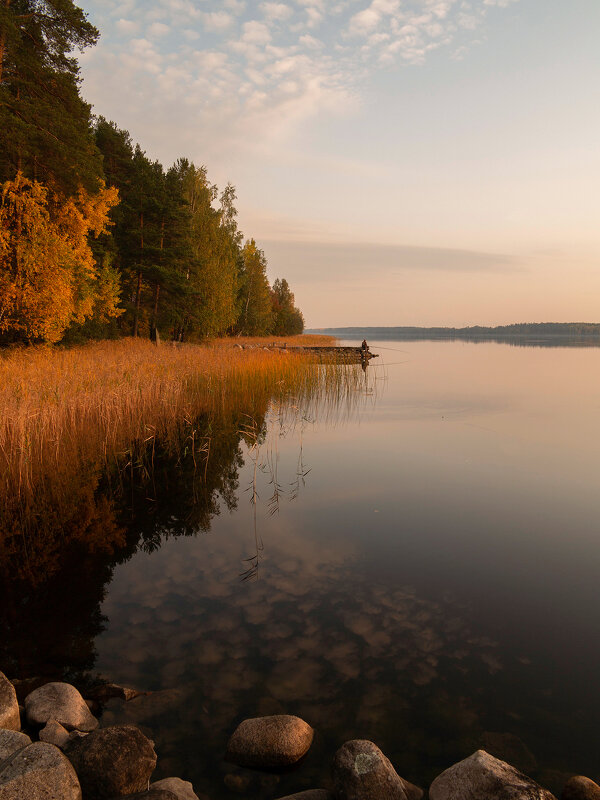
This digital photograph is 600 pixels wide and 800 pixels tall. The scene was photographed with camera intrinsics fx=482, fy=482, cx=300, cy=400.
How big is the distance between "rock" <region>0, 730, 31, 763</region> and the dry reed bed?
501 cm

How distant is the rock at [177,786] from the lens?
2.70 metres

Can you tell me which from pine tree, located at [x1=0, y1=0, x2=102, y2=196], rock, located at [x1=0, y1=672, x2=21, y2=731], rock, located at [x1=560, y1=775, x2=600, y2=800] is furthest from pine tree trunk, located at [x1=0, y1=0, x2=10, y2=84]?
rock, located at [x1=560, y1=775, x2=600, y2=800]

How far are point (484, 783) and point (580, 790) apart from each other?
59 centimetres

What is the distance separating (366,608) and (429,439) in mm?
8706

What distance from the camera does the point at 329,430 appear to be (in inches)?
540

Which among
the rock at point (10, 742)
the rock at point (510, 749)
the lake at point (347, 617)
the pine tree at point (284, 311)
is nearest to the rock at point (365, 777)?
the lake at point (347, 617)

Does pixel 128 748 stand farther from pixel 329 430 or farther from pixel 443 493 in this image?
pixel 329 430

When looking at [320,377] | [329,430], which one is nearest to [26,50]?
[320,377]

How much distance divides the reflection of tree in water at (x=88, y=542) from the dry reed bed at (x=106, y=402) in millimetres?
742

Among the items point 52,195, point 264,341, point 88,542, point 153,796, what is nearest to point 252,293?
point 264,341

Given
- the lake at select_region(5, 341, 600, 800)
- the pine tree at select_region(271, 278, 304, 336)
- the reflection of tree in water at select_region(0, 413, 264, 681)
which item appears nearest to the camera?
the lake at select_region(5, 341, 600, 800)

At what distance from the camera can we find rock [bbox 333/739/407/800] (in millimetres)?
2598

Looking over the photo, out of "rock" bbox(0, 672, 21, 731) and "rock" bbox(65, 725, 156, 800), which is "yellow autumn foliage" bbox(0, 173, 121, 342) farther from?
"rock" bbox(65, 725, 156, 800)

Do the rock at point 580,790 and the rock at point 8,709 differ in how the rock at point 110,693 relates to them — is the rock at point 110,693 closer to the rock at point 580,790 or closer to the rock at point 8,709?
the rock at point 8,709
